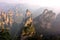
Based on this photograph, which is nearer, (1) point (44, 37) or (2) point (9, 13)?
(1) point (44, 37)

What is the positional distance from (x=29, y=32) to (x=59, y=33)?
1.87 metres

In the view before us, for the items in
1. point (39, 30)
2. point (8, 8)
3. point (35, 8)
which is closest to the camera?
point (39, 30)

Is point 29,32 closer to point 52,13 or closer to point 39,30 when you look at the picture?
point 39,30

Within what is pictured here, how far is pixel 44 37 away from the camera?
39.8 feet

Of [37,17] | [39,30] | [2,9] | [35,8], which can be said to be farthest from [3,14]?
[39,30]

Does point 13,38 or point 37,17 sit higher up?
point 37,17

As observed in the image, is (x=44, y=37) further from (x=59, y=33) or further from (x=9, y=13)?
(x=9, y=13)

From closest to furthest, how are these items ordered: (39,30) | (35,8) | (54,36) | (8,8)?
(54,36) < (39,30) < (35,8) < (8,8)

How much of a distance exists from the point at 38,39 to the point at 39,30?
1.21 metres

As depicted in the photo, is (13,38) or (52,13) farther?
(52,13)

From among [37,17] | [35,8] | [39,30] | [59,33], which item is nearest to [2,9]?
[35,8]

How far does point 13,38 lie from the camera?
13.1 meters

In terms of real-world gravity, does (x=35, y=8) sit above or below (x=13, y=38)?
above

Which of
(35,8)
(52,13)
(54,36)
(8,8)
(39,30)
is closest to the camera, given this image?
(54,36)
